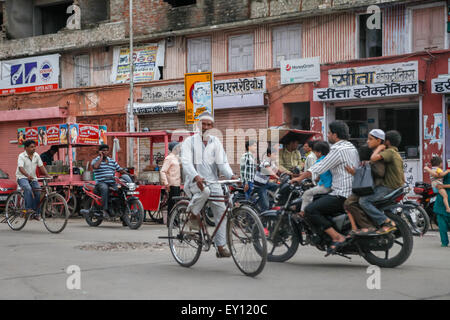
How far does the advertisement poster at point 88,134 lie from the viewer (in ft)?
62.0

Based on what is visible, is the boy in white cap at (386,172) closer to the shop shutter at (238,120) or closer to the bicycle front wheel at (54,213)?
the bicycle front wheel at (54,213)

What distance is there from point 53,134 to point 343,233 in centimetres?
1268

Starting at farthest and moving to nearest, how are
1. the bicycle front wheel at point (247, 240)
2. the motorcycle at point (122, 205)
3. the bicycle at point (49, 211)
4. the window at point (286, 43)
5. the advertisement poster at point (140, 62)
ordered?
1. the advertisement poster at point (140, 62)
2. the window at point (286, 43)
3. the motorcycle at point (122, 205)
4. the bicycle at point (49, 211)
5. the bicycle front wheel at point (247, 240)

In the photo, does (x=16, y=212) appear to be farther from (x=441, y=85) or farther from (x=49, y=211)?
(x=441, y=85)

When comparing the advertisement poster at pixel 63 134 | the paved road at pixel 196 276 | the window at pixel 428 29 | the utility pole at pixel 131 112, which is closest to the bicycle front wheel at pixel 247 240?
the paved road at pixel 196 276

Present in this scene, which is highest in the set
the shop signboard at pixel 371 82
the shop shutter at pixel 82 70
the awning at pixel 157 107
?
the shop shutter at pixel 82 70

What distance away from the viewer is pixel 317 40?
22609mm

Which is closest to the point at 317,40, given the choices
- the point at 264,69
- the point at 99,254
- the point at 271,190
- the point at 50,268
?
the point at 264,69

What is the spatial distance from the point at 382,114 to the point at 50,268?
1548 centimetres

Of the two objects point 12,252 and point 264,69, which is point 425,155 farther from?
point 12,252

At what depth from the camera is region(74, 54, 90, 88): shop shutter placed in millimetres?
28656

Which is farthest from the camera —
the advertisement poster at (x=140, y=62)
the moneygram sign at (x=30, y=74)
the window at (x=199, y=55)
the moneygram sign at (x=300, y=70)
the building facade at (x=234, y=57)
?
the moneygram sign at (x=30, y=74)

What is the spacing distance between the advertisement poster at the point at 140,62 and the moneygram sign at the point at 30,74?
3.42m

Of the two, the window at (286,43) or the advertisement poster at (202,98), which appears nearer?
the advertisement poster at (202,98)
